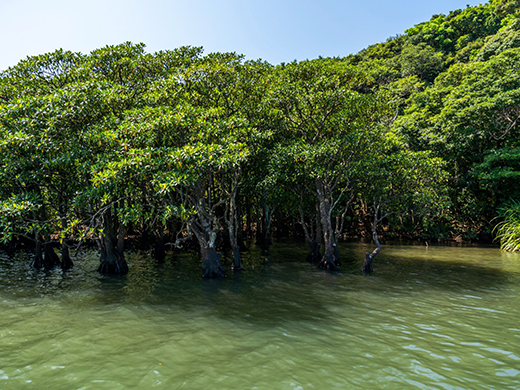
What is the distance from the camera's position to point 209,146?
1514 centimetres

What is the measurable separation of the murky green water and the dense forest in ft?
10.6

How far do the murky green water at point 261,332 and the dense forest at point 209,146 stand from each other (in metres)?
3.22

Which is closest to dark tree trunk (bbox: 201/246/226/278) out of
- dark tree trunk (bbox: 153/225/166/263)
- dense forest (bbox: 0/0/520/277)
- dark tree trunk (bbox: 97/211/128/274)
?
dense forest (bbox: 0/0/520/277)

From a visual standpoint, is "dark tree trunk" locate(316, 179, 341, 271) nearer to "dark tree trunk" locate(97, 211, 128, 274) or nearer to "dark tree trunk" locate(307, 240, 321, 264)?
"dark tree trunk" locate(307, 240, 321, 264)

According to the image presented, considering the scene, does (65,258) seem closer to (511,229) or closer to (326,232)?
(326,232)

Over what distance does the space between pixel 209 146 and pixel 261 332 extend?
8512 millimetres

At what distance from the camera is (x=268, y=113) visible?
21.0 meters

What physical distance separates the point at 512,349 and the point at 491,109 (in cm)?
2933

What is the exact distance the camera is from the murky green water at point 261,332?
302 inches

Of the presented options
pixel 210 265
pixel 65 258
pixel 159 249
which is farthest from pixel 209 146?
pixel 159 249

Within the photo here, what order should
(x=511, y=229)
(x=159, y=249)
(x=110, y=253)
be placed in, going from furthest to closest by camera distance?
(x=511, y=229) < (x=159, y=249) < (x=110, y=253)

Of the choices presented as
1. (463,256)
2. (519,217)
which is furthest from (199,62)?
(519,217)

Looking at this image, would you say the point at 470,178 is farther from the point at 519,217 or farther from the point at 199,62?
the point at 199,62

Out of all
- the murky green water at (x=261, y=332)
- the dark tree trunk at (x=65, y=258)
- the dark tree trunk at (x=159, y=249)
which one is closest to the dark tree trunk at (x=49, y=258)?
the dark tree trunk at (x=65, y=258)
